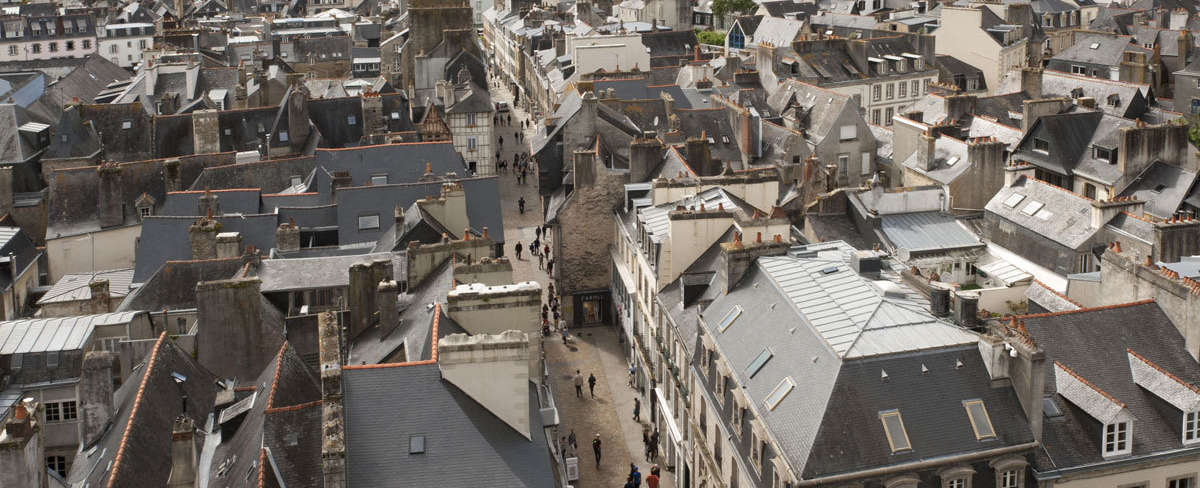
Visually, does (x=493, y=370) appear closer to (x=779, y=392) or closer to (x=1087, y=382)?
(x=779, y=392)

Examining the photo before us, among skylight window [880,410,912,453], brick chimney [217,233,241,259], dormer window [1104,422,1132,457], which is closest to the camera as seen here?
skylight window [880,410,912,453]

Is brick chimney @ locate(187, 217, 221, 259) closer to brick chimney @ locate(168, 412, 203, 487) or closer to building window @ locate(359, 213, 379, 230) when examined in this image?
building window @ locate(359, 213, 379, 230)

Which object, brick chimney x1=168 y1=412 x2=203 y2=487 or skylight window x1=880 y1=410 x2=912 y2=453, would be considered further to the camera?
skylight window x1=880 y1=410 x2=912 y2=453

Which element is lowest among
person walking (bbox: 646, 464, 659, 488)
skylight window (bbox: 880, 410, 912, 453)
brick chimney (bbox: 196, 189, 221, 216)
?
person walking (bbox: 646, 464, 659, 488)

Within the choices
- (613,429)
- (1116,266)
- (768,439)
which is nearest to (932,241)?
(1116,266)

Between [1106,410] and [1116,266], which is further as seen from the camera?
[1116,266]

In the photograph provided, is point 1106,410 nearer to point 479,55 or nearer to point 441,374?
point 441,374

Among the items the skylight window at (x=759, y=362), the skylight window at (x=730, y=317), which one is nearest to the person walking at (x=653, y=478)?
the skylight window at (x=730, y=317)

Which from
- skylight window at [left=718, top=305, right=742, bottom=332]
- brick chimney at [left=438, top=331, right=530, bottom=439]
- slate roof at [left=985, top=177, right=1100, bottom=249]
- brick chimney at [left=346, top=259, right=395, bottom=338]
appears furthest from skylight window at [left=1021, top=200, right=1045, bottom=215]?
brick chimney at [left=438, top=331, right=530, bottom=439]
